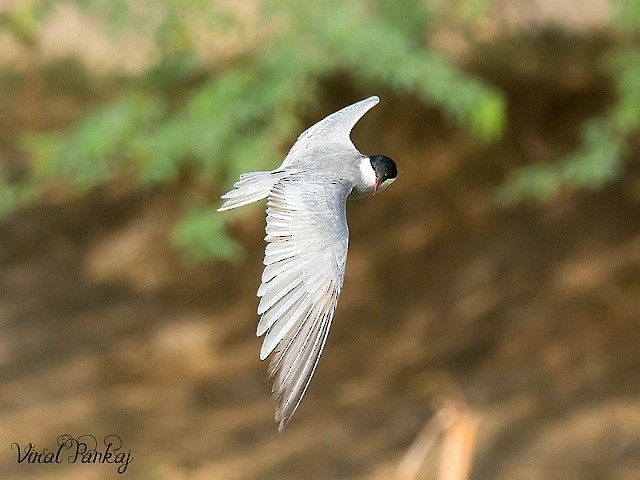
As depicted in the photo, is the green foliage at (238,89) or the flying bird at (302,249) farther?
the green foliage at (238,89)

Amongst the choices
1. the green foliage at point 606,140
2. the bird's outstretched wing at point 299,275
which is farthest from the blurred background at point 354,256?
the bird's outstretched wing at point 299,275

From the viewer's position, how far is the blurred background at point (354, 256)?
480 cm

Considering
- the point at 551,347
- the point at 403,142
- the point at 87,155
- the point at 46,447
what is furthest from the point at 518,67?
the point at 46,447

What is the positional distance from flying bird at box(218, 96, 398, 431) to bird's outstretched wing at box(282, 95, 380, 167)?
7cm

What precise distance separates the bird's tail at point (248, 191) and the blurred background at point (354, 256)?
80.2 inches

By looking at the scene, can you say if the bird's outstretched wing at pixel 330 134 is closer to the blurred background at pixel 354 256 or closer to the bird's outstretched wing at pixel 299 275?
the bird's outstretched wing at pixel 299 275

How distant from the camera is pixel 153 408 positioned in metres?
5.68

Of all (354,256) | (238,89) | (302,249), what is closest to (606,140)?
(238,89)

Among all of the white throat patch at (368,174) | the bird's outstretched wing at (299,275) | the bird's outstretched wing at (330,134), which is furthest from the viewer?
the bird's outstretched wing at (330,134)

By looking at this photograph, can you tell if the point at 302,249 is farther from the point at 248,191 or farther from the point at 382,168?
the point at 382,168

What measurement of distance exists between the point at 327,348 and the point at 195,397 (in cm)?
75

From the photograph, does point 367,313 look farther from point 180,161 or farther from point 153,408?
point 180,161

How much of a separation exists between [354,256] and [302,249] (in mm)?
3812

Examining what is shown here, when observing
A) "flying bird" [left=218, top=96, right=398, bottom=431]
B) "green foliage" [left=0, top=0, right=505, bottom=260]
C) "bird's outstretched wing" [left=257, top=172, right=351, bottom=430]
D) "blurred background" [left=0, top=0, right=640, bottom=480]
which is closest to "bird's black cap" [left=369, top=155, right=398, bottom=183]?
"flying bird" [left=218, top=96, right=398, bottom=431]
